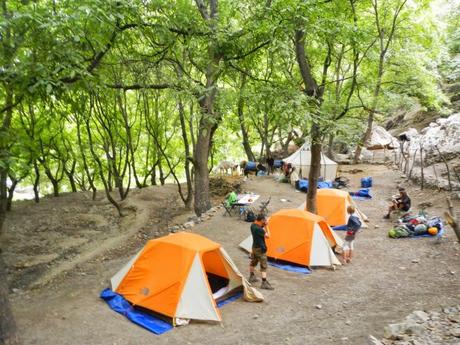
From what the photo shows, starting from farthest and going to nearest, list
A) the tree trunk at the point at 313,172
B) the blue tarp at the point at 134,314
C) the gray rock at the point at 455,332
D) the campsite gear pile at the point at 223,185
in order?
the campsite gear pile at the point at 223,185, the tree trunk at the point at 313,172, the blue tarp at the point at 134,314, the gray rock at the point at 455,332

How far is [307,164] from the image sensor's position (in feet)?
70.5

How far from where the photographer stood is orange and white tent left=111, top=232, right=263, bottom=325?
7.18 meters

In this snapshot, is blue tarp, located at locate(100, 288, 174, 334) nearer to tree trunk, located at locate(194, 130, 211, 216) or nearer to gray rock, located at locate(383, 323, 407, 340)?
gray rock, located at locate(383, 323, 407, 340)

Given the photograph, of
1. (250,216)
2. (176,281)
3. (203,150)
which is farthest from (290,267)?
(203,150)

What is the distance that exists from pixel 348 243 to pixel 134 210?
37.0ft

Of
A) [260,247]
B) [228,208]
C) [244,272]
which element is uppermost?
[260,247]

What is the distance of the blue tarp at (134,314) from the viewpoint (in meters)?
6.89

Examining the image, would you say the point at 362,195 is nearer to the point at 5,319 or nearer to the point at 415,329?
the point at 415,329

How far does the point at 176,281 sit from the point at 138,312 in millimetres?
985

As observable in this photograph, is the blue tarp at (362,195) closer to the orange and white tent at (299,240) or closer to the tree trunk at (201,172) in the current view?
the tree trunk at (201,172)

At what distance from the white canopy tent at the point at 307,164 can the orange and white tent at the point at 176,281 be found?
1365 centimetres

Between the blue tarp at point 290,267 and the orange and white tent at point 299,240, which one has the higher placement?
the orange and white tent at point 299,240

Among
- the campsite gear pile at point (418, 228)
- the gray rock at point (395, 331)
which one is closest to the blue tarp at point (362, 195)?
the campsite gear pile at point (418, 228)

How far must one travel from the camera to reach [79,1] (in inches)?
223
